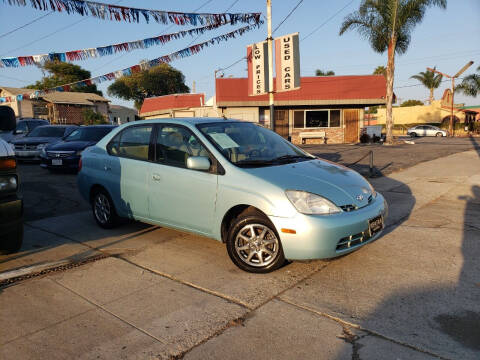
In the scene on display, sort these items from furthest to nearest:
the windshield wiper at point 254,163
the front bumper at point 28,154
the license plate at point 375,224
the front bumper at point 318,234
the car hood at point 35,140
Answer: the car hood at point 35,140, the front bumper at point 28,154, the windshield wiper at point 254,163, the license plate at point 375,224, the front bumper at point 318,234

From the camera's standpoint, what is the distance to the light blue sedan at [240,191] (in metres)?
3.62

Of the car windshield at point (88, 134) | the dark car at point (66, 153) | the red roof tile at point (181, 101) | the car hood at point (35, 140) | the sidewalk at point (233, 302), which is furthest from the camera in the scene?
the red roof tile at point (181, 101)

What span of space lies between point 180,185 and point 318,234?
5.60ft

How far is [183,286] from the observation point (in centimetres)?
365

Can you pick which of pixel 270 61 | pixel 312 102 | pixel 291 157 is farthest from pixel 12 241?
pixel 312 102

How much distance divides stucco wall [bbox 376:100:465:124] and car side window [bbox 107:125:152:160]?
51.1 m

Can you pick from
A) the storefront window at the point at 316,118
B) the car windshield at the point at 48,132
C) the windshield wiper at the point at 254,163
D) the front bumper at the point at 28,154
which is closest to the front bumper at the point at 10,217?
the windshield wiper at the point at 254,163

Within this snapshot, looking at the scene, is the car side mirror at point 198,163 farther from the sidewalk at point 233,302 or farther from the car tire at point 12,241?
the car tire at point 12,241

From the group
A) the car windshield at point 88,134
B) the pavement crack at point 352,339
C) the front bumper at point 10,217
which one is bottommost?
the pavement crack at point 352,339

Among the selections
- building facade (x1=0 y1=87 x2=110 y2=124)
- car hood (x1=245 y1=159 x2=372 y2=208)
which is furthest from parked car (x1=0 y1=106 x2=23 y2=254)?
building facade (x1=0 y1=87 x2=110 y2=124)

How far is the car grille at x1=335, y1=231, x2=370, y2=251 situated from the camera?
3640 millimetres

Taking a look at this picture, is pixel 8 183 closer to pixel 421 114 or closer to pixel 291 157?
pixel 291 157

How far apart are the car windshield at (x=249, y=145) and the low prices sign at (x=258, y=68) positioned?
250 inches

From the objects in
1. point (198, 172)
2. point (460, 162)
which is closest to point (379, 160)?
point (460, 162)
